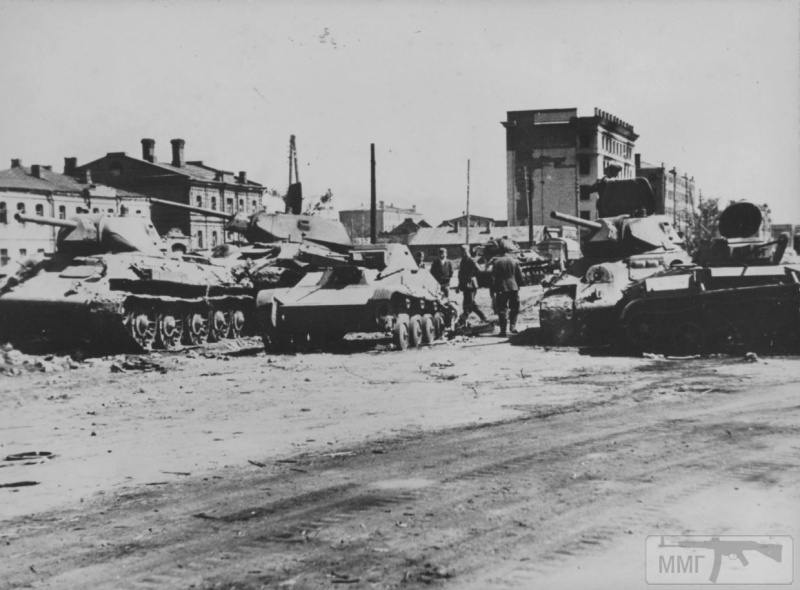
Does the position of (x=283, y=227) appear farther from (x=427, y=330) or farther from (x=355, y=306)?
(x=355, y=306)

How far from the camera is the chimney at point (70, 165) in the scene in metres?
54.4

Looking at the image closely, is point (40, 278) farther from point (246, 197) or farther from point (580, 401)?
point (246, 197)

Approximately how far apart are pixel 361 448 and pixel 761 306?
7.47 metres

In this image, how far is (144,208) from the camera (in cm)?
5381

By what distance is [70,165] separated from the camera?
180 ft

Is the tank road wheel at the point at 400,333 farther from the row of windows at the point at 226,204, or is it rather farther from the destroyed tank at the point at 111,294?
the row of windows at the point at 226,204

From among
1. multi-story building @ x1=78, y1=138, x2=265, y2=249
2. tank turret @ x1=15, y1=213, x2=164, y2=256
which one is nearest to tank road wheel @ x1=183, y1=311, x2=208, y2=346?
tank turret @ x1=15, y1=213, x2=164, y2=256

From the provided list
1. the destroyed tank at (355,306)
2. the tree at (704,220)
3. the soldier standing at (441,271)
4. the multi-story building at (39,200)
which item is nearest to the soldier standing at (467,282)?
the soldier standing at (441,271)

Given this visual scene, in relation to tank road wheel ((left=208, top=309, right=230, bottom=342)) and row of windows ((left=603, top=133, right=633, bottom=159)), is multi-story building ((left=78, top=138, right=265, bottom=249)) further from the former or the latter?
tank road wheel ((left=208, top=309, right=230, bottom=342))

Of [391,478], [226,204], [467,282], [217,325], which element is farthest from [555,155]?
[391,478]

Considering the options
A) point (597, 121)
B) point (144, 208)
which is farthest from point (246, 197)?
point (597, 121)

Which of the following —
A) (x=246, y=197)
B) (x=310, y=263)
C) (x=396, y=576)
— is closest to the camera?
(x=396, y=576)
